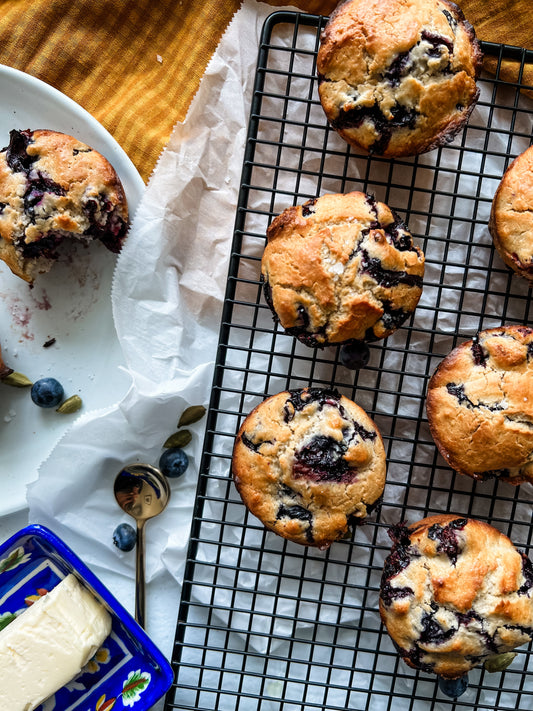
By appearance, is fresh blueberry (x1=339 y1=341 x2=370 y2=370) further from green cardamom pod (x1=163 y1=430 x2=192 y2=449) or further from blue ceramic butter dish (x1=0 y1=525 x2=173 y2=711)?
blue ceramic butter dish (x1=0 y1=525 x2=173 y2=711)

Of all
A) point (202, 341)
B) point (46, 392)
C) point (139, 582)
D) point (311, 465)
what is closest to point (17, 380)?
point (46, 392)

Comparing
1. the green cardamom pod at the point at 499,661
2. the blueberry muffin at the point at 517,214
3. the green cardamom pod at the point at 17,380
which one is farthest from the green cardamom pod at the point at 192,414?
the green cardamom pod at the point at 499,661

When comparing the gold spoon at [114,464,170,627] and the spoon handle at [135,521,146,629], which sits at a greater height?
the gold spoon at [114,464,170,627]

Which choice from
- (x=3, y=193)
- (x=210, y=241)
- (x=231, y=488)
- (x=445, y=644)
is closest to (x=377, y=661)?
(x=445, y=644)

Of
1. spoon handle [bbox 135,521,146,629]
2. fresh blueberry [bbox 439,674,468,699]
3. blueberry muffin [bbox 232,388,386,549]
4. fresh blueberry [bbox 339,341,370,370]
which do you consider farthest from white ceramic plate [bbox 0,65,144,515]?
fresh blueberry [bbox 439,674,468,699]

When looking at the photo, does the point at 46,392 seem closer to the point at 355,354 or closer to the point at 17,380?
the point at 17,380

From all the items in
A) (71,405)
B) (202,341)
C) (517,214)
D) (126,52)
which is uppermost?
(126,52)

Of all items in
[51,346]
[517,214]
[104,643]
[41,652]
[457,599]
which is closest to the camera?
[457,599]
